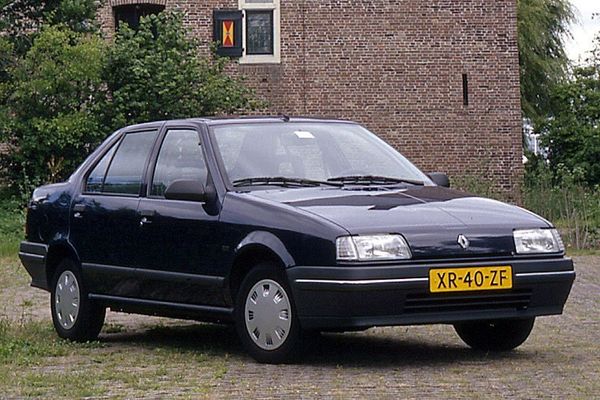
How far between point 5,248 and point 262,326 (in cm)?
1354

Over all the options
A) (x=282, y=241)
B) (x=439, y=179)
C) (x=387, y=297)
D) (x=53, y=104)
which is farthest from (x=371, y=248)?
(x=53, y=104)

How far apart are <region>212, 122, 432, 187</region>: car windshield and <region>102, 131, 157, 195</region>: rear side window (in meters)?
0.75

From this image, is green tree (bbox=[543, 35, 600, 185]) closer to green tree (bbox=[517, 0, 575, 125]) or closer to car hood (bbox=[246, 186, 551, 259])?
green tree (bbox=[517, 0, 575, 125])

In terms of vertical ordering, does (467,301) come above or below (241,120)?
below

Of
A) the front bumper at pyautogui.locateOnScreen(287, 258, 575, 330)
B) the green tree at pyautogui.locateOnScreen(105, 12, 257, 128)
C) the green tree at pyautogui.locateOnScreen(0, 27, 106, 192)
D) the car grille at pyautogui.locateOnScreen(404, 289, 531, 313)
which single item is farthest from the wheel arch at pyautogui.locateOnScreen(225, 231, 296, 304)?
the green tree at pyautogui.locateOnScreen(105, 12, 257, 128)

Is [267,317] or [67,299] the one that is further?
[67,299]

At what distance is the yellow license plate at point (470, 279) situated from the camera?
26.9ft

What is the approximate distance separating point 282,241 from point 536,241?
1571 mm

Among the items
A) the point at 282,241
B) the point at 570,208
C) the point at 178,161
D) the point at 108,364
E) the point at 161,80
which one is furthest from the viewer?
the point at 161,80

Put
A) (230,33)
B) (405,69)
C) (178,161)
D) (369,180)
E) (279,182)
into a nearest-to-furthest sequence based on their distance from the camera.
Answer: (279,182), (369,180), (178,161), (230,33), (405,69)

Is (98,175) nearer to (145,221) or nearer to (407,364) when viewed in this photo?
(145,221)

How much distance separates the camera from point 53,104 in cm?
2625

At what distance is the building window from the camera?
101 ft

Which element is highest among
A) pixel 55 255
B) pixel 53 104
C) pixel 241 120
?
pixel 241 120
